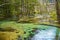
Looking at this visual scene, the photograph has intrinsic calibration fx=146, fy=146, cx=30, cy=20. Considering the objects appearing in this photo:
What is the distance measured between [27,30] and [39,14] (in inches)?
10.2

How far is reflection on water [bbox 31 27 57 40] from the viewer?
176cm

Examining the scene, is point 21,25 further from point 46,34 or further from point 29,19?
point 46,34

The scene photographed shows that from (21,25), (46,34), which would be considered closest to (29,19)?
(21,25)

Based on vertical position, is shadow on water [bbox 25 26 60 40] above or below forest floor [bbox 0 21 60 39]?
below

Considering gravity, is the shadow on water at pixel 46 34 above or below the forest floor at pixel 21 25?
below

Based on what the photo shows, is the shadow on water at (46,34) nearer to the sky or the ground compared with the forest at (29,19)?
nearer to the ground

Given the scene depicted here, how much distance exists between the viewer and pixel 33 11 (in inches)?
75.5

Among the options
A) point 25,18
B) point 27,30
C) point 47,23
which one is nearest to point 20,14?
point 25,18

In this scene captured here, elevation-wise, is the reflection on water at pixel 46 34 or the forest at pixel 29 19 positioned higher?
the forest at pixel 29 19

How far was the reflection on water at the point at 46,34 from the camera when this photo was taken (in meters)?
1.76

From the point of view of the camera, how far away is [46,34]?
1.79 metres

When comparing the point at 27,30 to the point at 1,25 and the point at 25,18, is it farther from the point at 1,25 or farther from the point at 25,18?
the point at 1,25

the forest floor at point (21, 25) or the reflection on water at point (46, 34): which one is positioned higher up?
the forest floor at point (21, 25)

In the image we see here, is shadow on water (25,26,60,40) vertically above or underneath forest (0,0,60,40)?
underneath
